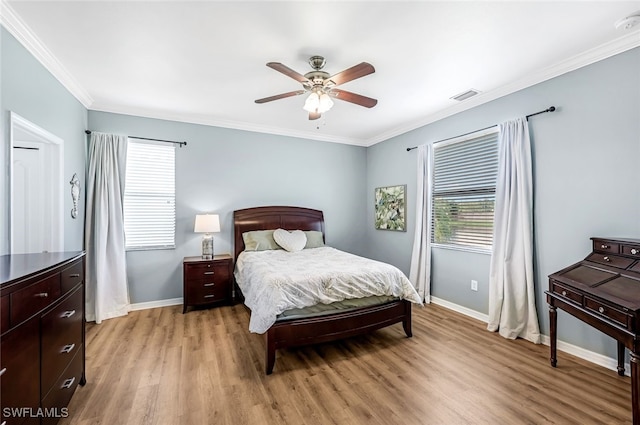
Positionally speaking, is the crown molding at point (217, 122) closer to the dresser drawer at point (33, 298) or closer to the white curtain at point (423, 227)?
the white curtain at point (423, 227)

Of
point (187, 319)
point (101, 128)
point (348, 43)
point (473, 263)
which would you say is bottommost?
point (187, 319)

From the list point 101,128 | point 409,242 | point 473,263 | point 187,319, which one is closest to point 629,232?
point 473,263

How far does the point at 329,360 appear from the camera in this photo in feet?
8.71

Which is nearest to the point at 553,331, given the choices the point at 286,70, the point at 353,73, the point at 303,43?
the point at 353,73

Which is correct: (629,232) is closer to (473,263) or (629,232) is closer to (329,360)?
(473,263)

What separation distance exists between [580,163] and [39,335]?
170 inches

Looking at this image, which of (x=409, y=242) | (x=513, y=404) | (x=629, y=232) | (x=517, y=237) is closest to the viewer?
(x=513, y=404)

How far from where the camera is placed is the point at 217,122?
4449 mm

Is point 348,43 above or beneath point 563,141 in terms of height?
above

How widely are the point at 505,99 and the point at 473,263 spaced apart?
205cm

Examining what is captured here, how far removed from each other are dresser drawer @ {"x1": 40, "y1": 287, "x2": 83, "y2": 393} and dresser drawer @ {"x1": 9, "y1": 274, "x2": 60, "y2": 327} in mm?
88

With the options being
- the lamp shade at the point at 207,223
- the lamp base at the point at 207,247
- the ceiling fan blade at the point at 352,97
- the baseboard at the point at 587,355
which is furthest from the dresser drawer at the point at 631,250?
the lamp base at the point at 207,247

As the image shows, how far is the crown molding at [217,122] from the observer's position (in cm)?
390

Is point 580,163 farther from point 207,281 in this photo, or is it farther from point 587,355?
point 207,281
